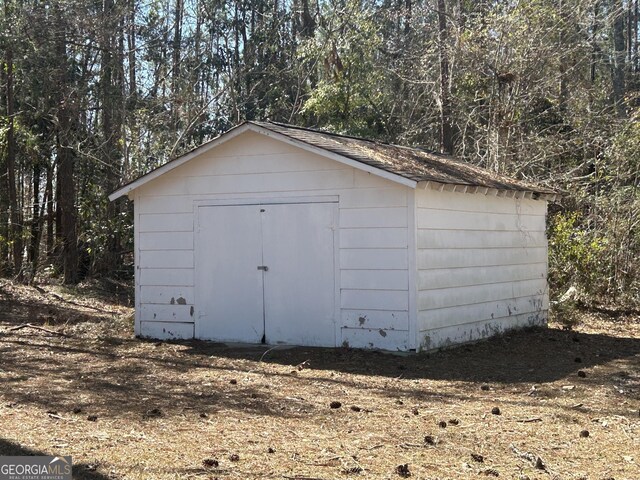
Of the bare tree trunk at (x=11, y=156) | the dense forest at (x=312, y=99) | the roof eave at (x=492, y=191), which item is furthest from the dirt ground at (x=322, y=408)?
the bare tree trunk at (x=11, y=156)

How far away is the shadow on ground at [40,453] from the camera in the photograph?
15.7 feet

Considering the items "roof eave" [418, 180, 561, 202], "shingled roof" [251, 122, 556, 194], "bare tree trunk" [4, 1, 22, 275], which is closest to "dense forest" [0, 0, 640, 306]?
"bare tree trunk" [4, 1, 22, 275]

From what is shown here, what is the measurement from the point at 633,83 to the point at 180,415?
19.9 metres

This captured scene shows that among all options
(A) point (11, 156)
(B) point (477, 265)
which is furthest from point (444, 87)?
(A) point (11, 156)

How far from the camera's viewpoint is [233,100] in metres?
21.2

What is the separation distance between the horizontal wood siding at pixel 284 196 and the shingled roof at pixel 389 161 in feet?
0.70

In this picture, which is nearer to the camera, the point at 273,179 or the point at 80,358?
the point at 80,358

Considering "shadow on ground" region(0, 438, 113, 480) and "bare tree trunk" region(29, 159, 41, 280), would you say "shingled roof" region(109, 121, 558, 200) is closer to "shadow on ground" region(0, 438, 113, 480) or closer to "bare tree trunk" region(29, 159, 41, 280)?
"shadow on ground" region(0, 438, 113, 480)

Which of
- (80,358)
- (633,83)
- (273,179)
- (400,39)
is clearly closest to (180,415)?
(80,358)

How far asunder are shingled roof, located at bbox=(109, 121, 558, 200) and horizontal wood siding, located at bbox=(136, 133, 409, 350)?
0.70 ft

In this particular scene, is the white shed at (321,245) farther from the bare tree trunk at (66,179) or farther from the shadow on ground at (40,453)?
the bare tree trunk at (66,179)

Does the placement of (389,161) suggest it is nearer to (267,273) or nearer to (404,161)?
(404,161)

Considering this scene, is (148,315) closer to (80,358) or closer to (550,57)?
(80,358)

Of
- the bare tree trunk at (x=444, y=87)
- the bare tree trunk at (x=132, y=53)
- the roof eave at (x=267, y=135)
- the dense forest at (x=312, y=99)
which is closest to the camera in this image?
the roof eave at (x=267, y=135)
